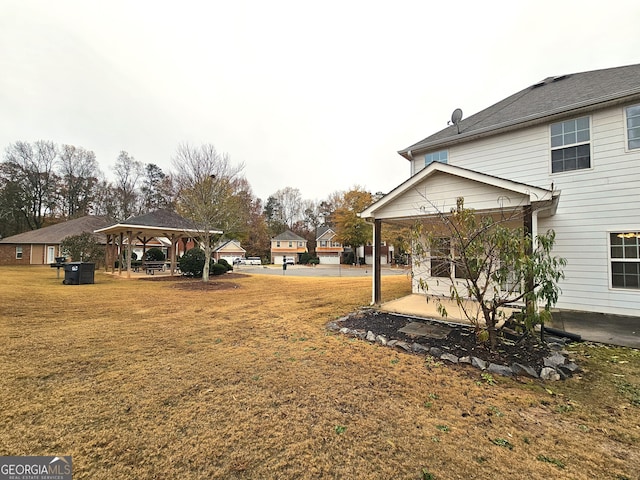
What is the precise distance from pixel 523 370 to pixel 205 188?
14.5 m

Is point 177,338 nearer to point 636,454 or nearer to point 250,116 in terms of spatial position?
point 636,454

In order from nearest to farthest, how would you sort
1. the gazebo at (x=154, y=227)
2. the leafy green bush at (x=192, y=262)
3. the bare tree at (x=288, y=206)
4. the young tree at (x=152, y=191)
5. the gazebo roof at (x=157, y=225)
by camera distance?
the gazebo roof at (x=157, y=225) → the gazebo at (x=154, y=227) → the leafy green bush at (x=192, y=262) → the young tree at (x=152, y=191) → the bare tree at (x=288, y=206)

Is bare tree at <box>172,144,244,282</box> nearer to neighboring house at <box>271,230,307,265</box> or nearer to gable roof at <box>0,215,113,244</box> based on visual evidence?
gable roof at <box>0,215,113,244</box>

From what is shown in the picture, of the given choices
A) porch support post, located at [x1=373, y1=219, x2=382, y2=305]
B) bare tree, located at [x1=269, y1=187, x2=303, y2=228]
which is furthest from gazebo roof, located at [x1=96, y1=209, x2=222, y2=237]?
bare tree, located at [x1=269, y1=187, x2=303, y2=228]

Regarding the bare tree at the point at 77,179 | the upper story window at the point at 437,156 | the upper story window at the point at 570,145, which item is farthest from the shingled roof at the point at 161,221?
the bare tree at the point at 77,179

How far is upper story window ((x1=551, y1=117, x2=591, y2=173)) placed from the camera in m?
6.91

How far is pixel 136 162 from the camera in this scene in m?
36.3

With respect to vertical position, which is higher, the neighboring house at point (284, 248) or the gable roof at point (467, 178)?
the gable roof at point (467, 178)

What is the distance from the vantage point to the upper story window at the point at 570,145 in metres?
6.91

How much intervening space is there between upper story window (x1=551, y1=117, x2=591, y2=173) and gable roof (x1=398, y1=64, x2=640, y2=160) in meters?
0.34

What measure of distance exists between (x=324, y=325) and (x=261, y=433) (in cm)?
373

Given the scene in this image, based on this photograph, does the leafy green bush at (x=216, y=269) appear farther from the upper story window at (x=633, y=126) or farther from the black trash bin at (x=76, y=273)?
the upper story window at (x=633, y=126)

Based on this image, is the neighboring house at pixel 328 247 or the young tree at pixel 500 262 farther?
the neighboring house at pixel 328 247

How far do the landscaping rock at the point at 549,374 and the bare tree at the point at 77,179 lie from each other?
46357 millimetres
